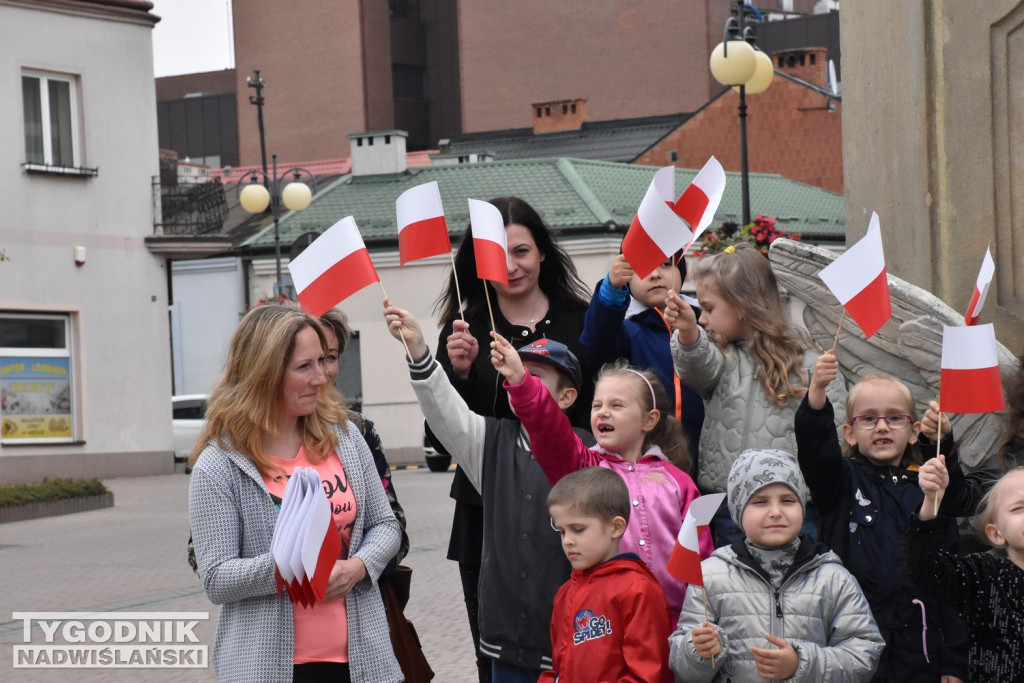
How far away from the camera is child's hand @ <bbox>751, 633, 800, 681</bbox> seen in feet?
13.3

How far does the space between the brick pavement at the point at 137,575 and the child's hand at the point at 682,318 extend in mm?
4045

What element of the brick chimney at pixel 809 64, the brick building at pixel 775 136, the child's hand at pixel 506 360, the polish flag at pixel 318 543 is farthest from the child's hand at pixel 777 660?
the brick chimney at pixel 809 64

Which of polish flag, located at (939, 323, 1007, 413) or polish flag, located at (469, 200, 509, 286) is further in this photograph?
polish flag, located at (469, 200, 509, 286)

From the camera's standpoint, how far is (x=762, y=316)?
15.8ft

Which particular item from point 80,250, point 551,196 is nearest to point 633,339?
point 80,250

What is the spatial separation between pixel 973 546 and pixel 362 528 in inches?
94.9

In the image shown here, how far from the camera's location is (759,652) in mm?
4047

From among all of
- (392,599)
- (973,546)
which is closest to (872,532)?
(973,546)

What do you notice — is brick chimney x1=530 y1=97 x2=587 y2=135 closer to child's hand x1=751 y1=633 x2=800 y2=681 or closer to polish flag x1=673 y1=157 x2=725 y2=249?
polish flag x1=673 y1=157 x2=725 y2=249

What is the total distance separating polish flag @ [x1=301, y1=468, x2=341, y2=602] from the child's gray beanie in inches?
48.1

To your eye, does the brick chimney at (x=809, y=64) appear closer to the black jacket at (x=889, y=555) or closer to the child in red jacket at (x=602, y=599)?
the black jacket at (x=889, y=555)

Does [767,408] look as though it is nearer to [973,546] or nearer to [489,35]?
[973,546]

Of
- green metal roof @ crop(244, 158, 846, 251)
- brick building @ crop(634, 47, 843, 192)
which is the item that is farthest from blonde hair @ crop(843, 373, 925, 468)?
brick building @ crop(634, 47, 843, 192)

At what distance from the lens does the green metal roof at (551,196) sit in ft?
107
